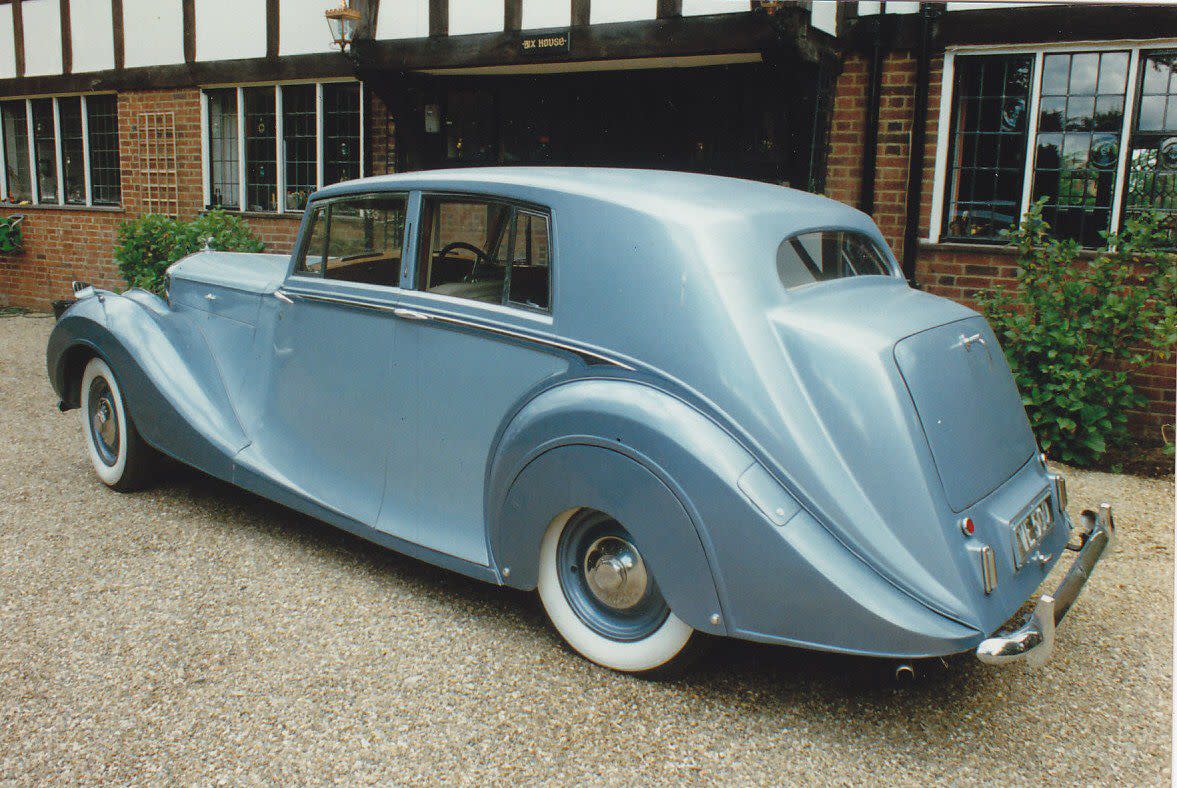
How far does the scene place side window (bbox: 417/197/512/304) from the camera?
3.22 metres

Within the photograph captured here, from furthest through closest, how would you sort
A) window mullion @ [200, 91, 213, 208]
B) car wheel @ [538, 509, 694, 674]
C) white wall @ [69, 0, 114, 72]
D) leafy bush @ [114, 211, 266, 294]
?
white wall @ [69, 0, 114, 72]
window mullion @ [200, 91, 213, 208]
leafy bush @ [114, 211, 266, 294]
car wheel @ [538, 509, 694, 674]

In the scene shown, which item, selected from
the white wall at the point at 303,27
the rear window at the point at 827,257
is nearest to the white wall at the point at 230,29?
the white wall at the point at 303,27

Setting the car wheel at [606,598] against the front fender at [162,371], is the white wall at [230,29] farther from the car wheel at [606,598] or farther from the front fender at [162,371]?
the car wheel at [606,598]

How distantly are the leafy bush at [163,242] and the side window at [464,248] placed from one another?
21.1 feet

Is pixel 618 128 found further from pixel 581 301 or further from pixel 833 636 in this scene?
pixel 833 636

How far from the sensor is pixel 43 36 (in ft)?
40.3

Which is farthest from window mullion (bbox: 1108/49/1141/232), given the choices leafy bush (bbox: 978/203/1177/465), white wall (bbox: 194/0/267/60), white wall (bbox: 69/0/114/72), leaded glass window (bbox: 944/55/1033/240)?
white wall (bbox: 69/0/114/72)

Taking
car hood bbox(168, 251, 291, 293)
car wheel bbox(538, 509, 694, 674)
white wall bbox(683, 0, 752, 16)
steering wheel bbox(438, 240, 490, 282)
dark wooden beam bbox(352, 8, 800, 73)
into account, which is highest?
white wall bbox(683, 0, 752, 16)

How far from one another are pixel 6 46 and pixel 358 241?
40.5 feet

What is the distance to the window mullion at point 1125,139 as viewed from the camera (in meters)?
6.27

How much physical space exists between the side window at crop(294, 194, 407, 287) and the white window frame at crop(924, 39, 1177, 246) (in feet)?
15.9

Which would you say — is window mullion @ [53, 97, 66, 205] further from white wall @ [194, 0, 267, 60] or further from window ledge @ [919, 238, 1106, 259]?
window ledge @ [919, 238, 1106, 259]

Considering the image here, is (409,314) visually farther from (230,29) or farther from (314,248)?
(230,29)

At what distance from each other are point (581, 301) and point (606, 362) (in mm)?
237
